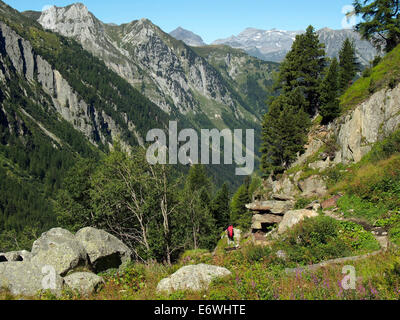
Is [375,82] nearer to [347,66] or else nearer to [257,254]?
[257,254]

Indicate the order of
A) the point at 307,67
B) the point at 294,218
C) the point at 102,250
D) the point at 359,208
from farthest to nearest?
the point at 307,67 < the point at 102,250 < the point at 294,218 < the point at 359,208

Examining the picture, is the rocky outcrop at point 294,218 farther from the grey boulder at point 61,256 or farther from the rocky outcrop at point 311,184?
the grey boulder at point 61,256

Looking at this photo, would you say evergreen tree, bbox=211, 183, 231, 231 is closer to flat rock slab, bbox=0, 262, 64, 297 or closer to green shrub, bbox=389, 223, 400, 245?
green shrub, bbox=389, 223, 400, 245

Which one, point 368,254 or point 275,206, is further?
point 275,206

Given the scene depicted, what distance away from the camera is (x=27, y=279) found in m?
11.1

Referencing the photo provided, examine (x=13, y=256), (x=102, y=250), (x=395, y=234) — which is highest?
(x=395, y=234)

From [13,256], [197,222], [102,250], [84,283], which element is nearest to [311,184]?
[102,250]

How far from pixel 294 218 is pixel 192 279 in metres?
8.10

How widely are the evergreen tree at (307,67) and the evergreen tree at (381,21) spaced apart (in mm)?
5559

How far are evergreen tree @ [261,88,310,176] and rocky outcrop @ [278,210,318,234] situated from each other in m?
19.7

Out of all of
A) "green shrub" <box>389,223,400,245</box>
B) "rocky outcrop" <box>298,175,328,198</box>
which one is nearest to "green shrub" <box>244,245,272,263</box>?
"green shrub" <box>389,223,400,245</box>

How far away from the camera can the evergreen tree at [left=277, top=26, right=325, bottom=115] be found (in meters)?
38.7

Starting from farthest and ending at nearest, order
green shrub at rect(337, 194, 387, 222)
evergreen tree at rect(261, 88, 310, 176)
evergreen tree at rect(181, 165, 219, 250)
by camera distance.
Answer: evergreen tree at rect(181, 165, 219, 250) < evergreen tree at rect(261, 88, 310, 176) < green shrub at rect(337, 194, 387, 222)

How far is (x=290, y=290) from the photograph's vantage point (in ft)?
26.3
